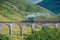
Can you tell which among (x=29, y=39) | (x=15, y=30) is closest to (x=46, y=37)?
(x=29, y=39)

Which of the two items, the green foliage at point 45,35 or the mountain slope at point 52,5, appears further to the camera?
the mountain slope at point 52,5

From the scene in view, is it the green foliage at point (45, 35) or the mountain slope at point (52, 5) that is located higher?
the mountain slope at point (52, 5)

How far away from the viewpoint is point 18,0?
74.3ft

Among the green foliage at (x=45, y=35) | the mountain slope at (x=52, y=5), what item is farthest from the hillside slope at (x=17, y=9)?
the green foliage at (x=45, y=35)

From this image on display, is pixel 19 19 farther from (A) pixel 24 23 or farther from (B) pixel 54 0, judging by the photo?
(B) pixel 54 0

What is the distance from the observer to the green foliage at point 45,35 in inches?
807

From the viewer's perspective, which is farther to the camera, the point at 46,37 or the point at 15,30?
the point at 15,30

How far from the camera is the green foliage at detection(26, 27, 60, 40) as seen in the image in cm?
2050

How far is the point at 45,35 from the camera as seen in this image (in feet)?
67.8

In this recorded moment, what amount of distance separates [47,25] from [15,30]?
6.77ft

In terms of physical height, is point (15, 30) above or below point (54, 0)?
below

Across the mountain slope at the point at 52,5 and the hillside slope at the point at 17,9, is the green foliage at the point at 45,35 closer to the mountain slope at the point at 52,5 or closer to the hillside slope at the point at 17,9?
the mountain slope at the point at 52,5

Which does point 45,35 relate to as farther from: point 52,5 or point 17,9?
point 17,9

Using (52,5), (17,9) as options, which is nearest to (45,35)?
(52,5)
